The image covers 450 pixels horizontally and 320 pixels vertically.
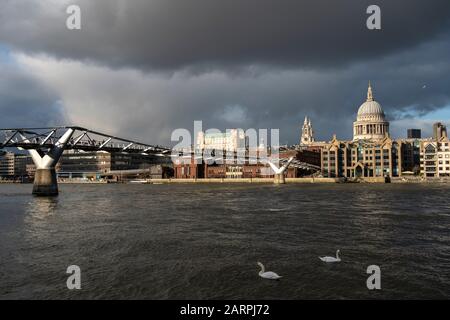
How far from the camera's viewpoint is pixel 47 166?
272 ft

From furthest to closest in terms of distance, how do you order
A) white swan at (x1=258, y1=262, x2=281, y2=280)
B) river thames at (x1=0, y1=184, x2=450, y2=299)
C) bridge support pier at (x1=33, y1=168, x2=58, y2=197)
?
bridge support pier at (x1=33, y1=168, x2=58, y2=197) < white swan at (x1=258, y1=262, x2=281, y2=280) < river thames at (x1=0, y1=184, x2=450, y2=299)

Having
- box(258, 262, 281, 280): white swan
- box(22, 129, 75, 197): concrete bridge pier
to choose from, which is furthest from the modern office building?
box(258, 262, 281, 280): white swan

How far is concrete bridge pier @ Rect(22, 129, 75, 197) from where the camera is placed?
8294 centimetres

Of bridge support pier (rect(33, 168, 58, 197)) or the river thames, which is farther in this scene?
bridge support pier (rect(33, 168, 58, 197))

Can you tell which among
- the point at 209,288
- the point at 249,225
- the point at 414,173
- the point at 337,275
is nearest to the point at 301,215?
the point at 249,225

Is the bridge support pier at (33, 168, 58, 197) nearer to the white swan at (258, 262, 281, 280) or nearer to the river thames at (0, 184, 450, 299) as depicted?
the river thames at (0, 184, 450, 299)

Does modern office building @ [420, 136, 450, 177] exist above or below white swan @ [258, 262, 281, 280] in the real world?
above

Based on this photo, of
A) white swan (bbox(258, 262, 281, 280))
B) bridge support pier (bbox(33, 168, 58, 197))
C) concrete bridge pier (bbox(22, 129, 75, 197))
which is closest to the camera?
white swan (bbox(258, 262, 281, 280))

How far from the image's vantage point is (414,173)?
197250 millimetres

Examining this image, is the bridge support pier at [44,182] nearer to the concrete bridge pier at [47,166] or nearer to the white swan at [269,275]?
the concrete bridge pier at [47,166]

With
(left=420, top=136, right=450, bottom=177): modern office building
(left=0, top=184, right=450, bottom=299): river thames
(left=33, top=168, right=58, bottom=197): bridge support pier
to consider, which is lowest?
(left=0, top=184, right=450, bottom=299): river thames

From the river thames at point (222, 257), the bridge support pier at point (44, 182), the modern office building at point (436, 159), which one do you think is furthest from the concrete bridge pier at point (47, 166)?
the modern office building at point (436, 159)
